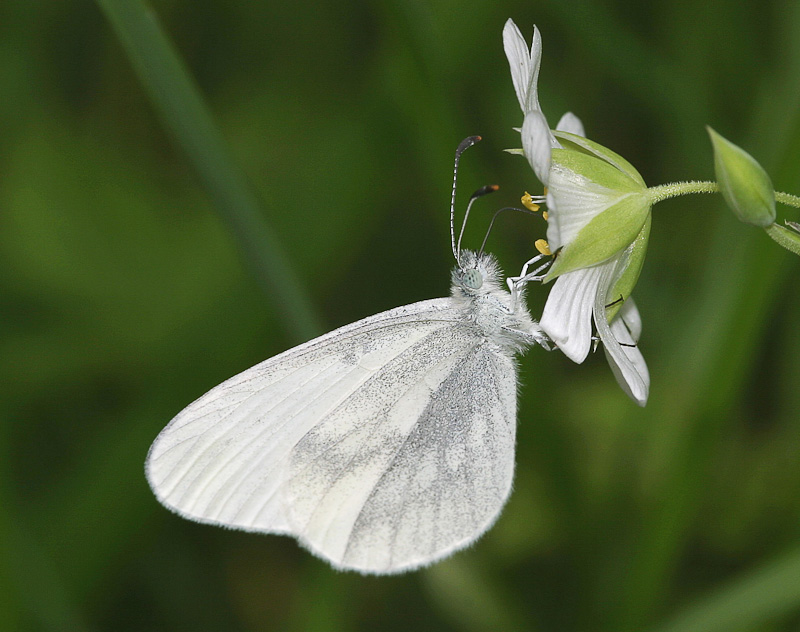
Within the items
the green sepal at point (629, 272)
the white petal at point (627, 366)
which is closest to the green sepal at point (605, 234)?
the green sepal at point (629, 272)

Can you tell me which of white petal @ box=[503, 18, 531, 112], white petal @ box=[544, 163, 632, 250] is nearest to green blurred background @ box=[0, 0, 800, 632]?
white petal @ box=[503, 18, 531, 112]

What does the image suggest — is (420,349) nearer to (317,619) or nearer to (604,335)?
(604,335)

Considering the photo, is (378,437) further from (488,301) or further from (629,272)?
(629,272)

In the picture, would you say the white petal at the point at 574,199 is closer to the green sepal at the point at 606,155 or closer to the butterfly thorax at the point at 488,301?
the green sepal at the point at 606,155

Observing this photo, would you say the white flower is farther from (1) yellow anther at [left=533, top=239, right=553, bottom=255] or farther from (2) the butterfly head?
(2) the butterfly head

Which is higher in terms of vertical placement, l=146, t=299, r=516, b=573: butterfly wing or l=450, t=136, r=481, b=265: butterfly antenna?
l=450, t=136, r=481, b=265: butterfly antenna

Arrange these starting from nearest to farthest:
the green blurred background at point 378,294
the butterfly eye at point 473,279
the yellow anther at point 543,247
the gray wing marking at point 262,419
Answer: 1. the yellow anther at point 543,247
2. the gray wing marking at point 262,419
3. the butterfly eye at point 473,279
4. the green blurred background at point 378,294

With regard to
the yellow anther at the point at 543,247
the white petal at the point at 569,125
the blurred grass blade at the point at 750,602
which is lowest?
the blurred grass blade at the point at 750,602
